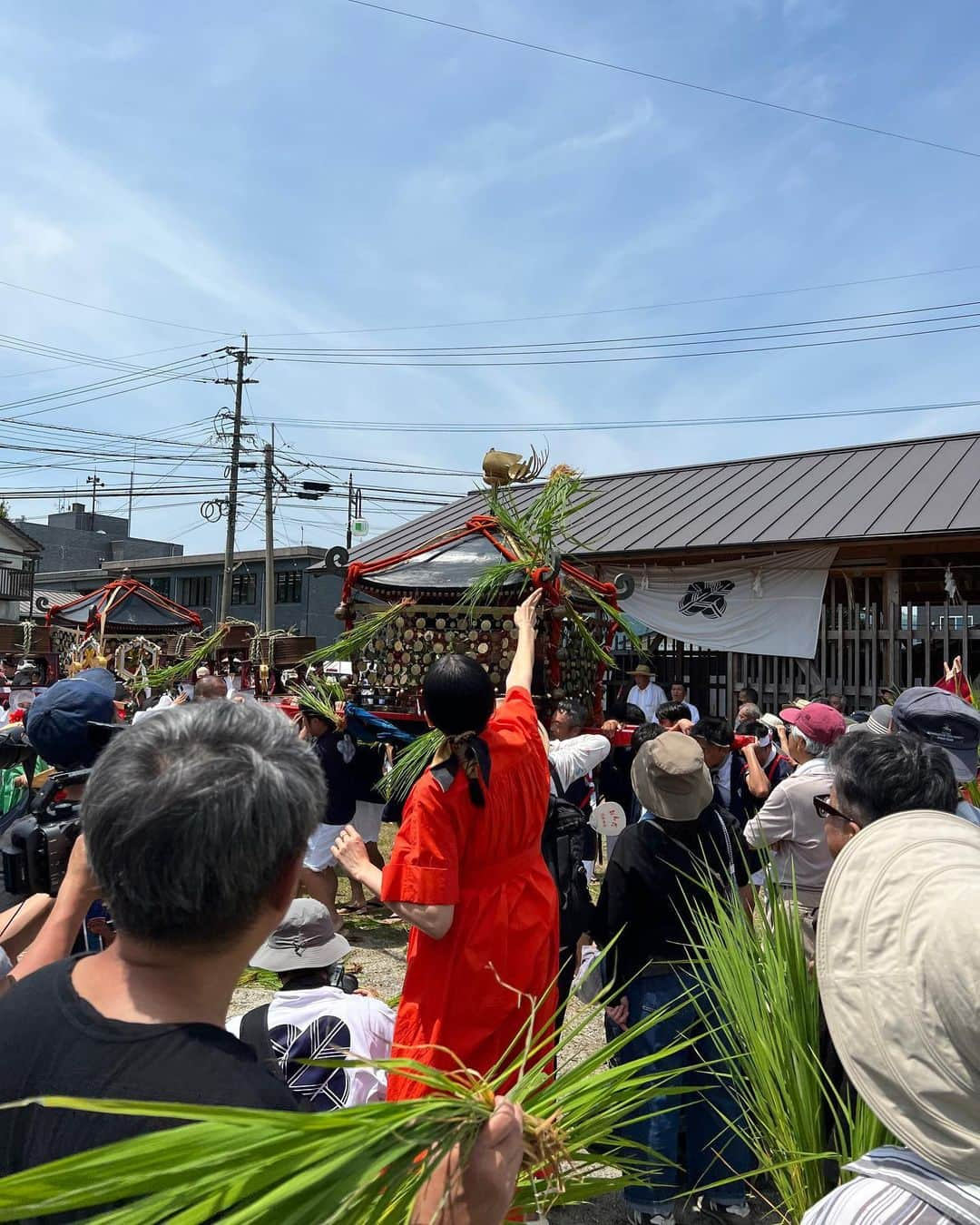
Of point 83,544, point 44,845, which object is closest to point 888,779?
point 44,845

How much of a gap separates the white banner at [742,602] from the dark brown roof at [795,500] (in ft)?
1.26

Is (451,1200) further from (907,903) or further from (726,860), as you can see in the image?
(726,860)

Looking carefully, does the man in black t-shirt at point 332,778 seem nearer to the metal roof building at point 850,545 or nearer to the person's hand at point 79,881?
the metal roof building at point 850,545

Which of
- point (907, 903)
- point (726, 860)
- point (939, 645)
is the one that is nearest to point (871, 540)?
point (939, 645)

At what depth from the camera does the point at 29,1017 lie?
1107 mm

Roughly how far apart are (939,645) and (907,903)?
965 centimetres

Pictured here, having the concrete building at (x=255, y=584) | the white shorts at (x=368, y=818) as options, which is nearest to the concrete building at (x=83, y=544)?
the concrete building at (x=255, y=584)

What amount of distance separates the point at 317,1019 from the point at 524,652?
1317 mm

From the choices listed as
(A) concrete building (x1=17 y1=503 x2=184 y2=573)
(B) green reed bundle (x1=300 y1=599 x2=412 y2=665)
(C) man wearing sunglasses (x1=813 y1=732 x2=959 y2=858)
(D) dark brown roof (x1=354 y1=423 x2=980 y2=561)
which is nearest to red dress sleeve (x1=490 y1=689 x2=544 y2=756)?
(C) man wearing sunglasses (x1=813 y1=732 x2=959 y2=858)

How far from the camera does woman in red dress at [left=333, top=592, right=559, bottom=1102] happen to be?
2.42 m

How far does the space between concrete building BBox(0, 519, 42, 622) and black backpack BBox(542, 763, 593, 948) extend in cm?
3424

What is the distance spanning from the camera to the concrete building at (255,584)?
33231 mm

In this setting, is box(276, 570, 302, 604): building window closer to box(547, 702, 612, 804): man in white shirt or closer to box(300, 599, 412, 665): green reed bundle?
box(300, 599, 412, 665): green reed bundle

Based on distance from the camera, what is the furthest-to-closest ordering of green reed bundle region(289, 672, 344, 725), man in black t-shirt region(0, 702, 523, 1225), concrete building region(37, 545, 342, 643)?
1. concrete building region(37, 545, 342, 643)
2. green reed bundle region(289, 672, 344, 725)
3. man in black t-shirt region(0, 702, 523, 1225)
